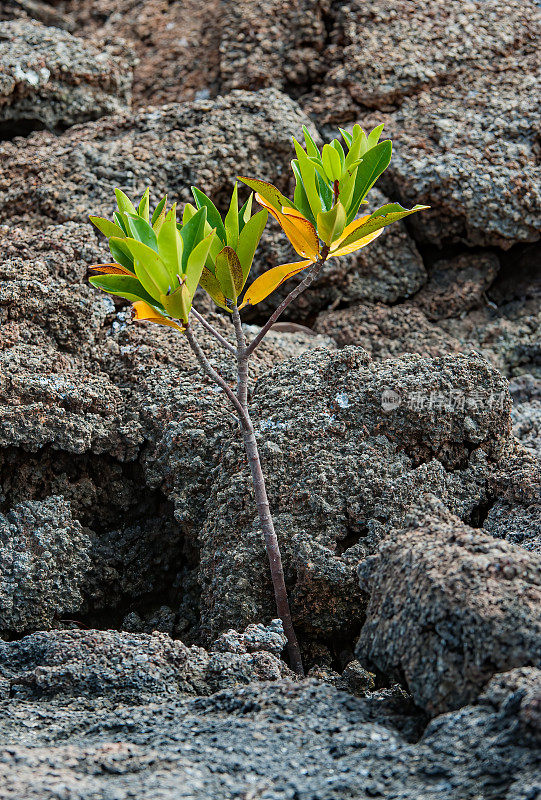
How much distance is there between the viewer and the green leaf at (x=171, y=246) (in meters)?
1.78

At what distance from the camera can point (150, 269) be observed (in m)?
1.78

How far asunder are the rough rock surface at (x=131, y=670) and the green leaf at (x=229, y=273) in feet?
2.81

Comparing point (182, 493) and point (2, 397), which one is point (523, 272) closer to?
point (182, 493)

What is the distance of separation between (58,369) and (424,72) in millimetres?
2024

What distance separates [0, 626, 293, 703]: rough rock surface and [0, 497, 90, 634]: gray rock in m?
0.29

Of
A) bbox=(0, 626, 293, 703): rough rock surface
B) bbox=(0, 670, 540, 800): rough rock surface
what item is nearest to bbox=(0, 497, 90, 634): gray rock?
bbox=(0, 626, 293, 703): rough rock surface

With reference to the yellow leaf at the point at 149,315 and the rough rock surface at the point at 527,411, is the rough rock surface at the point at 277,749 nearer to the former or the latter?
the yellow leaf at the point at 149,315

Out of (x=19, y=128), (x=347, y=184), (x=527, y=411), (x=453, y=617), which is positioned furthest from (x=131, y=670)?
(x=19, y=128)

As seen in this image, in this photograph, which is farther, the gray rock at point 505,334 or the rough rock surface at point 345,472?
the gray rock at point 505,334

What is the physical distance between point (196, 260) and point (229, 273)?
0.16 m

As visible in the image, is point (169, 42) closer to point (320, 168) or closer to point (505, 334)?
point (505, 334)

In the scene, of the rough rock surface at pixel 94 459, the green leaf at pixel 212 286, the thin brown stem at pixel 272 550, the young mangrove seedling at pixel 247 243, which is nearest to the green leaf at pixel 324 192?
the young mangrove seedling at pixel 247 243

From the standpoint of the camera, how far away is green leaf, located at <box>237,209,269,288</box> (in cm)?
199

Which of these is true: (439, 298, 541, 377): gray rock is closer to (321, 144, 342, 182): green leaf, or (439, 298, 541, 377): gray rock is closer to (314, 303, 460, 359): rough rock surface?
(314, 303, 460, 359): rough rock surface
